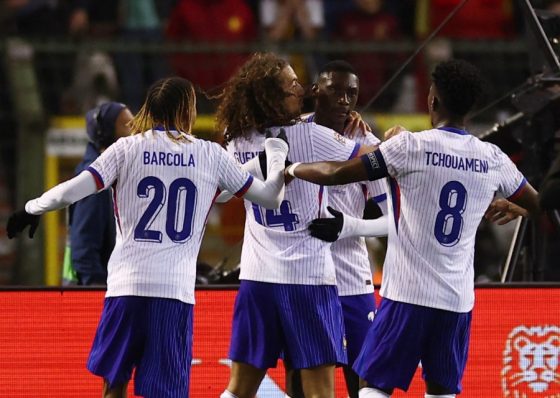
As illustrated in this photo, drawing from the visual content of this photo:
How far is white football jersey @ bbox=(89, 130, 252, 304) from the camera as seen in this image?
295 inches

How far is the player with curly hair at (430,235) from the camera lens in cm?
747

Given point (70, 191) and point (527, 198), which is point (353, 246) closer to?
point (527, 198)

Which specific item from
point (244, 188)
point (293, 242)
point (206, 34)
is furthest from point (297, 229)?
point (206, 34)

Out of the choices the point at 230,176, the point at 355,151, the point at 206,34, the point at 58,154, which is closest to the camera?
the point at 230,176

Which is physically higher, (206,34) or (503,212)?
(206,34)

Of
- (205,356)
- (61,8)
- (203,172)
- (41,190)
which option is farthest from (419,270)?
(61,8)

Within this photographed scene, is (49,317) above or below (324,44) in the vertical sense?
below

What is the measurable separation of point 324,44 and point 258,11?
1.40 m

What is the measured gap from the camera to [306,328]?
7.79m

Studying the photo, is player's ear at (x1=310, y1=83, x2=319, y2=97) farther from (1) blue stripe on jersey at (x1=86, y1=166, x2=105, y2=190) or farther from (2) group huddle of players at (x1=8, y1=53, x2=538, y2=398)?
(1) blue stripe on jersey at (x1=86, y1=166, x2=105, y2=190)

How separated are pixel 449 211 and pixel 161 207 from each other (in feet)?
4.28

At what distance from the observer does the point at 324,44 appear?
15.2 m

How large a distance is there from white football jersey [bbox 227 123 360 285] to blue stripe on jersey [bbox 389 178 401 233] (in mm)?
403

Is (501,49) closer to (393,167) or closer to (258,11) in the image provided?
(258,11)
